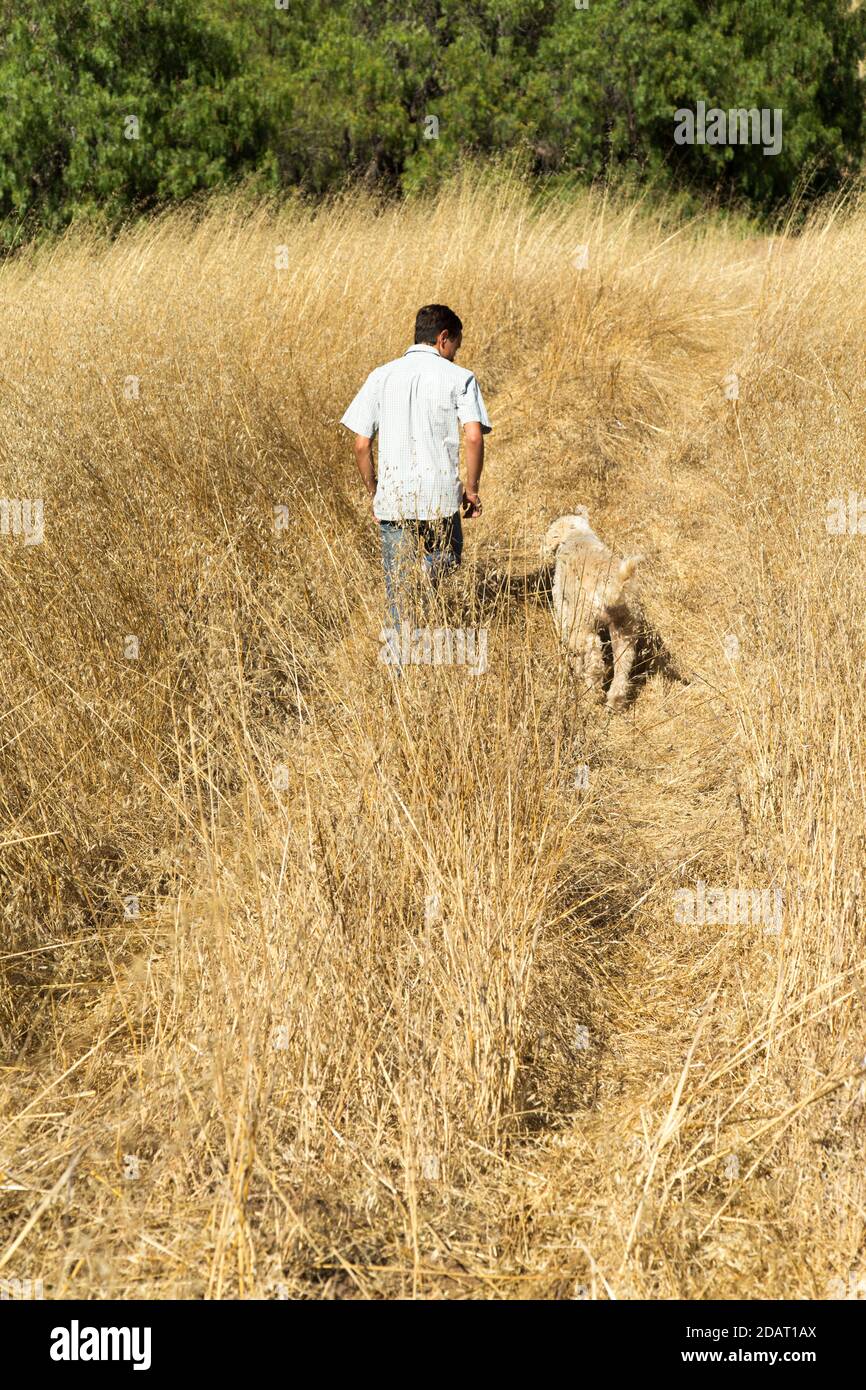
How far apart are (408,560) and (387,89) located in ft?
41.4

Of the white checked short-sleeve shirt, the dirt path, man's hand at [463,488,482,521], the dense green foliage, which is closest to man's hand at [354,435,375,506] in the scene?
the white checked short-sleeve shirt

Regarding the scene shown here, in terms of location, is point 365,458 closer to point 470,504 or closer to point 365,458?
point 365,458

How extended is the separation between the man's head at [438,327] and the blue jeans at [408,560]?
30.4 inches

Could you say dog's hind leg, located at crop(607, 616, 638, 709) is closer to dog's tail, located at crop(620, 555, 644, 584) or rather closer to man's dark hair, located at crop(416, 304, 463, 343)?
dog's tail, located at crop(620, 555, 644, 584)

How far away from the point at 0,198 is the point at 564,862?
41.5 feet

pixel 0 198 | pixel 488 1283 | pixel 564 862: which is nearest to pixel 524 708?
pixel 564 862

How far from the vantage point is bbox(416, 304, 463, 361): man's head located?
4988 millimetres

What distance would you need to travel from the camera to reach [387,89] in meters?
14.3

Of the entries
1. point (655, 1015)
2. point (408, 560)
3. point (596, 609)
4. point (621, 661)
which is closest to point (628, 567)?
point (596, 609)

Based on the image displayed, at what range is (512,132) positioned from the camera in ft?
46.2

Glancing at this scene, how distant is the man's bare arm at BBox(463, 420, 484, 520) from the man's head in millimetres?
399

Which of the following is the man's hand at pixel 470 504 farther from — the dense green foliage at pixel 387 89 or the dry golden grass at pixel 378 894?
the dense green foliage at pixel 387 89
